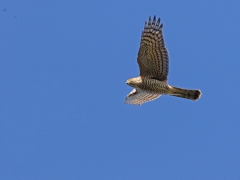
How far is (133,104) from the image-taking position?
721 inches

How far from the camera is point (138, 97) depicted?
17.6 m

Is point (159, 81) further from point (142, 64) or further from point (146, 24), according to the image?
point (146, 24)

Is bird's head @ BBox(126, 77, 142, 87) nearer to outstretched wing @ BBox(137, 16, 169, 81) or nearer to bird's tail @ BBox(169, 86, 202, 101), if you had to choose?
outstretched wing @ BBox(137, 16, 169, 81)

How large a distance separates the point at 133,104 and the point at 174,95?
125 inches

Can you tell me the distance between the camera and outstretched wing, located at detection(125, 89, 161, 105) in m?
17.1

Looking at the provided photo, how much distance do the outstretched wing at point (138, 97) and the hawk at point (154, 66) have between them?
0.99 m

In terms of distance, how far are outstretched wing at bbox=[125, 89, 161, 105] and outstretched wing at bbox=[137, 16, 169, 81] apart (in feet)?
4.34

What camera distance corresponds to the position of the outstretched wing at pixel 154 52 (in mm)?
15281

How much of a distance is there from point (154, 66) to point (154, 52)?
49cm

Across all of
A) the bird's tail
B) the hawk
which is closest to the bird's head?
the hawk

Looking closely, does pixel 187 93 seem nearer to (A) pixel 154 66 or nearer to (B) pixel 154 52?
(A) pixel 154 66

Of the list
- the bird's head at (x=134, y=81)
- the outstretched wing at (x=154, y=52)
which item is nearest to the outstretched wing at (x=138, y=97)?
the bird's head at (x=134, y=81)

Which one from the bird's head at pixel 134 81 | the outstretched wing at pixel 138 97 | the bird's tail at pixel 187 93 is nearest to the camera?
the bird's tail at pixel 187 93

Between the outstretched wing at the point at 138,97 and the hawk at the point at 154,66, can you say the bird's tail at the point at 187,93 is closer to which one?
the hawk at the point at 154,66
